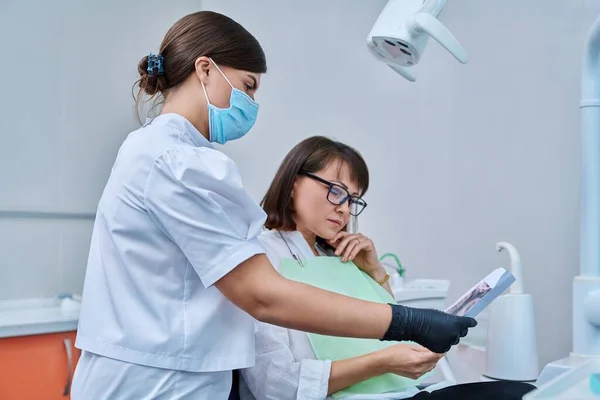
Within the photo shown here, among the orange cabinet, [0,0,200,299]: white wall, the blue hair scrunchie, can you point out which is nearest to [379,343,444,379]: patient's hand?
the blue hair scrunchie

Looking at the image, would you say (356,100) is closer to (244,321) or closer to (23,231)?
(23,231)

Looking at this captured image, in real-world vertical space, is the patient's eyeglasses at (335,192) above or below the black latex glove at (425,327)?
above

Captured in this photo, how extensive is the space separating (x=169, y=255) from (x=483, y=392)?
0.71 metres

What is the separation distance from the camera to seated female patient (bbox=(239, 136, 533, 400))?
1.22 m

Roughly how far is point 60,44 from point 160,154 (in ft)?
5.43

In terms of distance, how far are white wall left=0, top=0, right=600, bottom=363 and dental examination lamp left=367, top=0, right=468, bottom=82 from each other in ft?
2.77

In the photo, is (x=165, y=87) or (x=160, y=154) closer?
(x=160, y=154)

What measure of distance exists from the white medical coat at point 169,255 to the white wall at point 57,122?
139 centimetres

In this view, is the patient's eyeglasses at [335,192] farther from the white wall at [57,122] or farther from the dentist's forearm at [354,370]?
the white wall at [57,122]

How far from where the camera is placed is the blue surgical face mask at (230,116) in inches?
44.0

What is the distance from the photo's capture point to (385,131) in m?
2.50

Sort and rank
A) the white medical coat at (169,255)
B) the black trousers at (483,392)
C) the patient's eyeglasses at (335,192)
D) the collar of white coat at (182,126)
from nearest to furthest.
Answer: the white medical coat at (169,255)
the collar of white coat at (182,126)
the black trousers at (483,392)
the patient's eyeglasses at (335,192)

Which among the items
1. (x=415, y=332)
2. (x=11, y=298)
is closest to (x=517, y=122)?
(x=415, y=332)

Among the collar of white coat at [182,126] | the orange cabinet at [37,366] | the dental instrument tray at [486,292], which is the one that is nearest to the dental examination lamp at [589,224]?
the dental instrument tray at [486,292]
